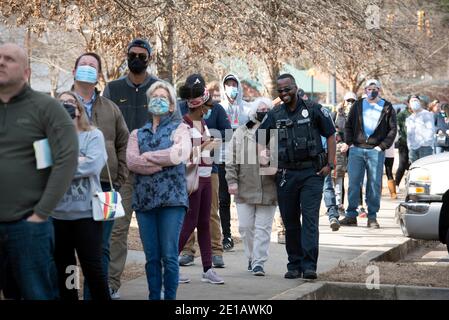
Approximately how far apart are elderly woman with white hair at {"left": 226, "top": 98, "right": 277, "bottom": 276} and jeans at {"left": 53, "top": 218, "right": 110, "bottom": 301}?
3180mm

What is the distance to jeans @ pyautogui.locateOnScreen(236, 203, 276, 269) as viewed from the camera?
34.2ft

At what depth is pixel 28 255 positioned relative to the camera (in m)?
6.26

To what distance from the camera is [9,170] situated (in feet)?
20.4

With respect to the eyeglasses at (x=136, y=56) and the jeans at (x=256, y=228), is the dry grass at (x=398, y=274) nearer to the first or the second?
the jeans at (x=256, y=228)

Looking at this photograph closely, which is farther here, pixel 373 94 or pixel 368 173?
pixel 368 173

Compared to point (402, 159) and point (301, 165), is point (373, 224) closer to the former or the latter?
point (301, 165)

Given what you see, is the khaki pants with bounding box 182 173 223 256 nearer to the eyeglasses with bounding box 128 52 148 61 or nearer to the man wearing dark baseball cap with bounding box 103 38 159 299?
the man wearing dark baseball cap with bounding box 103 38 159 299

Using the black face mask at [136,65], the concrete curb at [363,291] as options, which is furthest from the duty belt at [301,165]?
the black face mask at [136,65]

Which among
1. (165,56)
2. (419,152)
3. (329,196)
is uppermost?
(165,56)

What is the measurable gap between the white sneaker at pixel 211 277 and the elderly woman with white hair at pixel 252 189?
0.63 metres

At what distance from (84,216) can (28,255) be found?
1.11m

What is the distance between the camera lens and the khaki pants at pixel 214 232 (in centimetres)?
1109

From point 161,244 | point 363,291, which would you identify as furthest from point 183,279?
point 161,244
